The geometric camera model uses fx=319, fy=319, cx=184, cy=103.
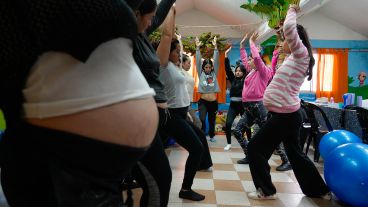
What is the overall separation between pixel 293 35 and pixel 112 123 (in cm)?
183

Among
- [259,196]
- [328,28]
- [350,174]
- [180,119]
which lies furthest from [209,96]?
[328,28]

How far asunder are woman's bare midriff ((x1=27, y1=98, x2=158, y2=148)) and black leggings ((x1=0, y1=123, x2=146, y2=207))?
0.01m

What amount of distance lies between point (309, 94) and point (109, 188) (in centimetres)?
913

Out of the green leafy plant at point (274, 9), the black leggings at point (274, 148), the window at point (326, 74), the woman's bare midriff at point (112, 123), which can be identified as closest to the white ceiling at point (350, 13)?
the window at point (326, 74)

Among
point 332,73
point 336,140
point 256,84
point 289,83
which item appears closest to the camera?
point 289,83

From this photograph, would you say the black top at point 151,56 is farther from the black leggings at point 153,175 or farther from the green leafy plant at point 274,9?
the green leafy plant at point 274,9

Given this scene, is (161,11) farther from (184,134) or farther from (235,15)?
(235,15)

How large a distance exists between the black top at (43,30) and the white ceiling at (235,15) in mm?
6147

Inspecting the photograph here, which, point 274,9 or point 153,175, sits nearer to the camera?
point 153,175

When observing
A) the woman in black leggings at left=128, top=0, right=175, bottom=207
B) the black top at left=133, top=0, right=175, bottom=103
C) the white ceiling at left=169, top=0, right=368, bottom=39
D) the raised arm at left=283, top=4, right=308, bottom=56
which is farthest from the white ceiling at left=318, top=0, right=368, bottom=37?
the woman in black leggings at left=128, top=0, right=175, bottom=207

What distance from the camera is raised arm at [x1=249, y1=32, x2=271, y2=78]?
10.4 feet

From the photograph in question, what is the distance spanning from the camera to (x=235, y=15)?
7.84 metres

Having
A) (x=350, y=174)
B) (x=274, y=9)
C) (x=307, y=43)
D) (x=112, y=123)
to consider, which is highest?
(x=274, y=9)

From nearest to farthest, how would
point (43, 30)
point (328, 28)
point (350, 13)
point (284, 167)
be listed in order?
point (43, 30)
point (284, 167)
point (350, 13)
point (328, 28)
